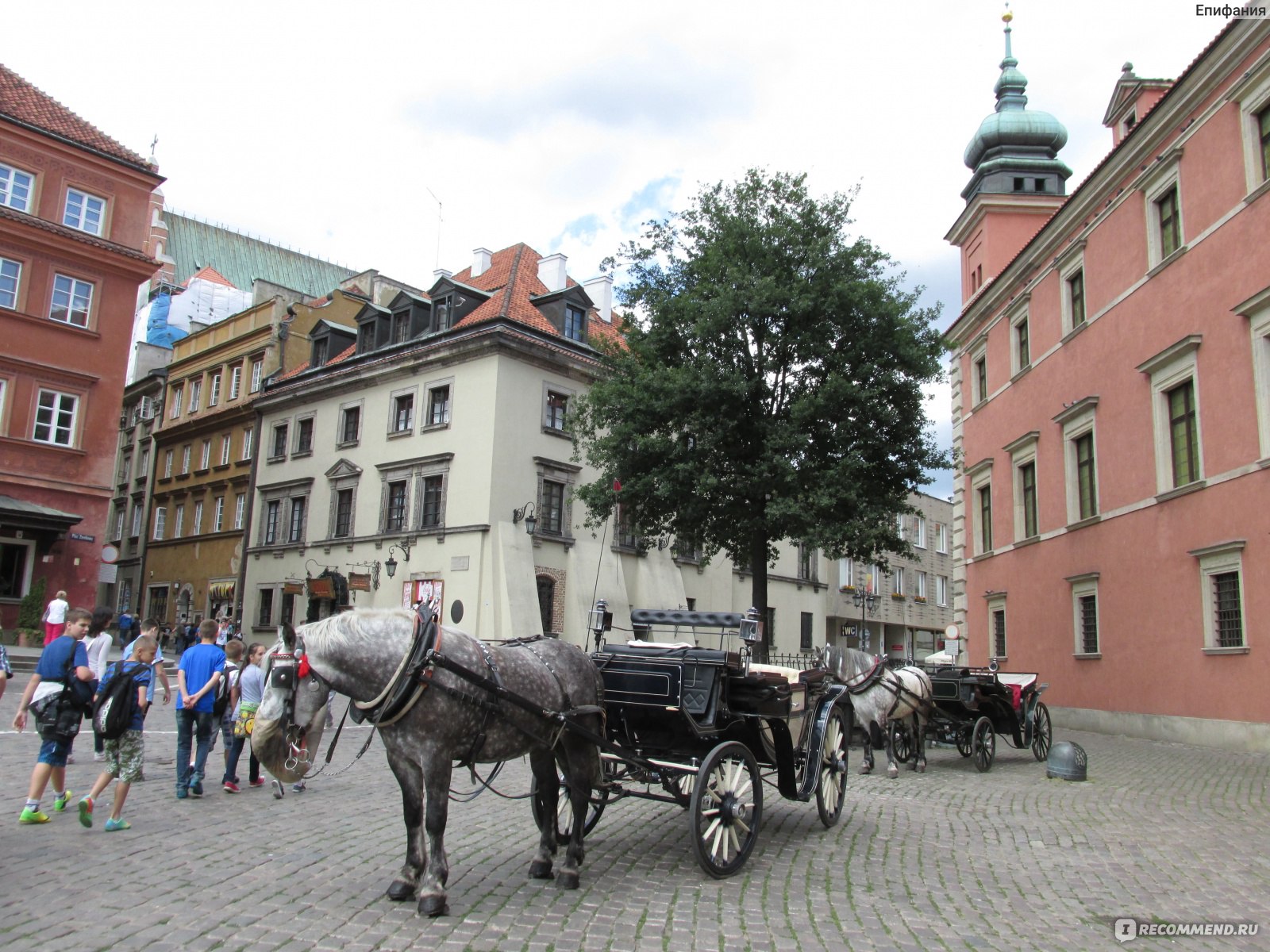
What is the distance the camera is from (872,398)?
19578mm

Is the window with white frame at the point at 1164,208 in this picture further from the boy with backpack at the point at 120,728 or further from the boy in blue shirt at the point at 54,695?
the boy in blue shirt at the point at 54,695

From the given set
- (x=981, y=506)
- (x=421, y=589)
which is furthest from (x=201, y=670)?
(x=981, y=506)

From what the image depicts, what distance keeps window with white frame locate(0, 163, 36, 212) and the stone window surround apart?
30.0m

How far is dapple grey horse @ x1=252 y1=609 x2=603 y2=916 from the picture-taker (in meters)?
5.66

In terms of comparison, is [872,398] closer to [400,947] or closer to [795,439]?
[795,439]

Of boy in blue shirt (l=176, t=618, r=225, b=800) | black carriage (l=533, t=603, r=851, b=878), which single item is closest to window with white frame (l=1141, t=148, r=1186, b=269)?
black carriage (l=533, t=603, r=851, b=878)

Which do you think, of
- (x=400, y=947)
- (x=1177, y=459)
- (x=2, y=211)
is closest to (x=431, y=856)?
(x=400, y=947)

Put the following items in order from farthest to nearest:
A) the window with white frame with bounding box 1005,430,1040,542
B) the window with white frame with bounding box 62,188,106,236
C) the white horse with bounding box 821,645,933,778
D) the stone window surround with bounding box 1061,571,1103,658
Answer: the window with white frame with bounding box 62,188,106,236 < the window with white frame with bounding box 1005,430,1040,542 < the stone window surround with bounding box 1061,571,1103,658 < the white horse with bounding box 821,645,933,778

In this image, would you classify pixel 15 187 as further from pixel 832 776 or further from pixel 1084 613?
pixel 1084 613

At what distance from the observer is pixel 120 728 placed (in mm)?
7848

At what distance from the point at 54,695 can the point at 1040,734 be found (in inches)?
543

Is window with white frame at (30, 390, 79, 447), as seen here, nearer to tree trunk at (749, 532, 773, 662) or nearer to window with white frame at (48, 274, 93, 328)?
window with white frame at (48, 274, 93, 328)

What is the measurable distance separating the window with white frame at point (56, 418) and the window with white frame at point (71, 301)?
221 cm

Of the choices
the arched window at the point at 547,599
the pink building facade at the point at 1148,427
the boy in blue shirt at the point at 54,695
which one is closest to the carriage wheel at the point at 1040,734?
the pink building facade at the point at 1148,427
